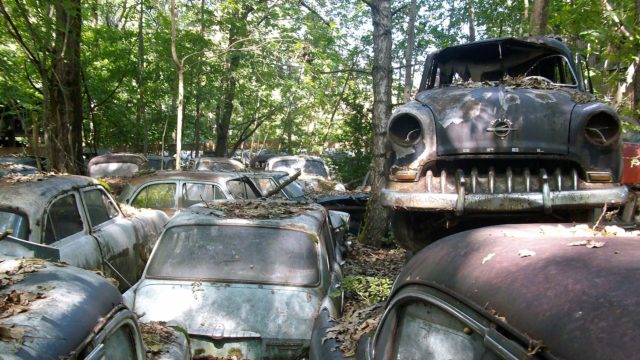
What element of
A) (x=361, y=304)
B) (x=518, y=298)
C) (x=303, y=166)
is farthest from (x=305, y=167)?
(x=518, y=298)

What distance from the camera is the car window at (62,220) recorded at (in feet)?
17.7

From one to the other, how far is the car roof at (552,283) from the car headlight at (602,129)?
270cm

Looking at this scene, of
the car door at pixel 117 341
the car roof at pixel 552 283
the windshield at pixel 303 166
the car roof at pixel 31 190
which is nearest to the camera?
the car roof at pixel 552 283

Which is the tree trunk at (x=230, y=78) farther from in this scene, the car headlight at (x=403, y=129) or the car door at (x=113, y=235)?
the car headlight at (x=403, y=129)

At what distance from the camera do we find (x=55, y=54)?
1065 cm

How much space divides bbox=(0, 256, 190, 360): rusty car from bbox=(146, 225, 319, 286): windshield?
6.70 ft

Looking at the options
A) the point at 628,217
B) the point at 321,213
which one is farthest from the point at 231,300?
the point at 628,217

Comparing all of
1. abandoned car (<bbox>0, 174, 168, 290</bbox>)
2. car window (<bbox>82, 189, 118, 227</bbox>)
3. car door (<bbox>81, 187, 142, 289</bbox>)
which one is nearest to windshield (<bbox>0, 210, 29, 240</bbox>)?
abandoned car (<bbox>0, 174, 168, 290</bbox>)

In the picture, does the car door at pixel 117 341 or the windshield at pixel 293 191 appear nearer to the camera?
the car door at pixel 117 341

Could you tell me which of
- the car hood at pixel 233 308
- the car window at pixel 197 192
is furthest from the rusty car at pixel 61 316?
the car window at pixel 197 192

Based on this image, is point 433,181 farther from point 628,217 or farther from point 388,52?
point 628,217

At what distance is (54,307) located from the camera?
7.14 feet

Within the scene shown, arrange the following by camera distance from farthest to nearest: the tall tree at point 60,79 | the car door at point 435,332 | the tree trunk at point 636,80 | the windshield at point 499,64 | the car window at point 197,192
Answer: the tall tree at point 60,79
the tree trunk at point 636,80
the car window at point 197,192
the windshield at point 499,64
the car door at point 435,332

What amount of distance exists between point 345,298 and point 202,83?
63.3 ft
